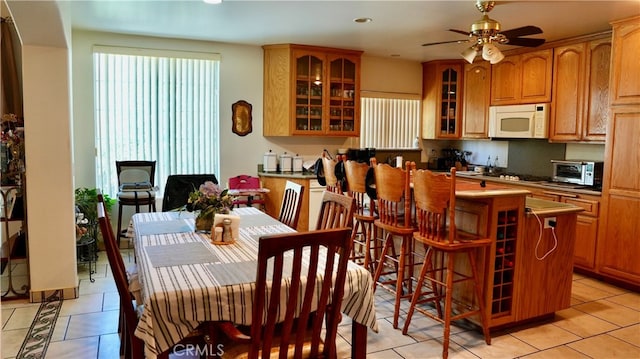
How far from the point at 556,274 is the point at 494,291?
572 millimetres

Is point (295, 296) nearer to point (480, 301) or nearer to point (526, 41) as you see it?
point (480, 301)

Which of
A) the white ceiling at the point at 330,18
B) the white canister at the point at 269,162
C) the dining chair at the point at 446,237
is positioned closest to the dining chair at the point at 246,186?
the white canister at the point at 269,162

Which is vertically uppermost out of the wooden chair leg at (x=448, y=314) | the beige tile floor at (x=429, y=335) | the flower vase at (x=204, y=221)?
the flower vase at (x=204, y=221)

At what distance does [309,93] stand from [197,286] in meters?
4.21

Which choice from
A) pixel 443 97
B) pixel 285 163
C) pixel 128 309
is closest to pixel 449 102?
pixel 443 97

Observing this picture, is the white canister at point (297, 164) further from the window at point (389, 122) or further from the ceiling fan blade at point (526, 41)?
the ceiling fan blade at point (526, 41)

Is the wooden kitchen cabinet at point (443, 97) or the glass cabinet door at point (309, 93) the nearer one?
the glass cabinet door at point (309, 93)

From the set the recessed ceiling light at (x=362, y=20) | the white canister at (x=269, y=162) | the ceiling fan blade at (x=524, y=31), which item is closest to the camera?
the ceiling fan blade at (x=524, y=31)

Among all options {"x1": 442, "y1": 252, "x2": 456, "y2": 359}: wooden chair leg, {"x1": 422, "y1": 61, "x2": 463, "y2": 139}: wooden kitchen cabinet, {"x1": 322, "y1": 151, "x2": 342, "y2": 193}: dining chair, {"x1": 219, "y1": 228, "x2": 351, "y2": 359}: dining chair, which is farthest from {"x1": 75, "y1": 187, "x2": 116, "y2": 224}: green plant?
{"x1": 422, "y1": 61, "x2": 463, "y2": 139}: wooden kitchen cabinet

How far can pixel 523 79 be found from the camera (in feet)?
17.8

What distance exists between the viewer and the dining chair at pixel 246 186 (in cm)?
540

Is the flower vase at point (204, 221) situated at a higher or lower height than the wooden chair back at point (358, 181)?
lower

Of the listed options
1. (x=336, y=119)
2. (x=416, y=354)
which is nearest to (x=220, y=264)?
(x=416, y=354)

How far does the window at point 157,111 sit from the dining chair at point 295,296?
384 centimetres
